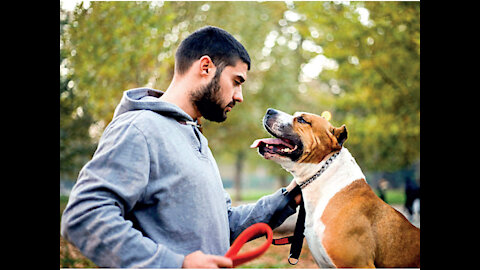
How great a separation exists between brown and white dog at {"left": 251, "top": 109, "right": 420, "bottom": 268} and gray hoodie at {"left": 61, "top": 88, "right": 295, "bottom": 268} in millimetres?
687

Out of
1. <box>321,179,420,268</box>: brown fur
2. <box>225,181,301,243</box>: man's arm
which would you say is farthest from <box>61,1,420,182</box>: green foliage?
<box>225,181,301,243</box>: man's arm

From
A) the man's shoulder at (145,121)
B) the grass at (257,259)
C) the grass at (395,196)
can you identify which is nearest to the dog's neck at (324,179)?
the man's shoulder at (145,121)

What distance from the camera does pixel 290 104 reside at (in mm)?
16781

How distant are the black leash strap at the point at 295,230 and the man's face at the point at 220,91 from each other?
79 cm

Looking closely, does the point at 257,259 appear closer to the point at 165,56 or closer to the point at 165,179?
the point at 165,56

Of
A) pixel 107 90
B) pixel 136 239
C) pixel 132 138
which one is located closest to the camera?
pixel 136 239

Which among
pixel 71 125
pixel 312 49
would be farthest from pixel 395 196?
pixel 71 125

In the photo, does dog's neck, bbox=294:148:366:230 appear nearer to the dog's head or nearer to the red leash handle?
the dog's head

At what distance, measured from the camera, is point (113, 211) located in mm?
1705

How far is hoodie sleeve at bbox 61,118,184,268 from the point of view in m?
1.69

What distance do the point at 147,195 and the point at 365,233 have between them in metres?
1.47
